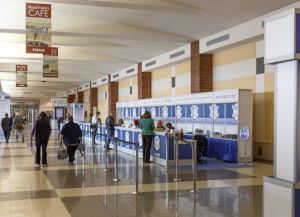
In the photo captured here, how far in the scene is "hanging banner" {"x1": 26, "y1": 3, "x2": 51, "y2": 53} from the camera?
11484mm

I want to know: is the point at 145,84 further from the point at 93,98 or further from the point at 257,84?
the point at 93,98

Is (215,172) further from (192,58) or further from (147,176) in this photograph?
(192,58)

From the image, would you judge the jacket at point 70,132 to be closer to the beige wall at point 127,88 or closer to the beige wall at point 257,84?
the beige wall at point 257,84

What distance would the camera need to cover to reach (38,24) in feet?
38.2

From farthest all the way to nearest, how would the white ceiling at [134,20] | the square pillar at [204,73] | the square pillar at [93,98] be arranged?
the square pillar at [93,98]
the square pillar at [204,73]
the white ceiling at [134,20]

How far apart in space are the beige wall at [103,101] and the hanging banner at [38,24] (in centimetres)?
2271

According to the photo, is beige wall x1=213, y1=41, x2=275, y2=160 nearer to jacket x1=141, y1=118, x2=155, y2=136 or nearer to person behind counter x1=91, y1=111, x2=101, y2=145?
jacket x1=141, y1=118, x2=155, y2=136

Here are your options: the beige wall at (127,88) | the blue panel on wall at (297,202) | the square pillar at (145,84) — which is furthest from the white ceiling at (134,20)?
the blue panel on wall at (297,202)

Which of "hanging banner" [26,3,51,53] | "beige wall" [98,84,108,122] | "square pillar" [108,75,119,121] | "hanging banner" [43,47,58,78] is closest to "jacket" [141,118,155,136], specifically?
"hanging banner" [26,3,51,53]

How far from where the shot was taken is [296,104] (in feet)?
13.1

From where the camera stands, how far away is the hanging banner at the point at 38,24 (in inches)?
452

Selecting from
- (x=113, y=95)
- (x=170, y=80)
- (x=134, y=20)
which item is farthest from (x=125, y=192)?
(x=113, y=95)

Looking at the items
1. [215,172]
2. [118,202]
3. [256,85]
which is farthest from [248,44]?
[118,202]

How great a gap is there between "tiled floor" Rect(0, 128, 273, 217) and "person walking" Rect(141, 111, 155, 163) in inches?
31.2
